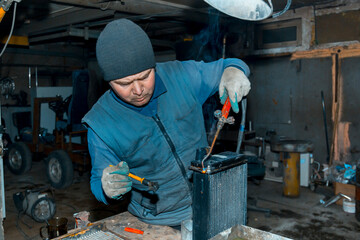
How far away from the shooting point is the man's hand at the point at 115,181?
1.38 m

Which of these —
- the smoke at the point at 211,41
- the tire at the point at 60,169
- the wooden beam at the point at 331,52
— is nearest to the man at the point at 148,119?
the tire at the point at 60,169

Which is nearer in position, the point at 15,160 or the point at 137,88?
the point at 137,88

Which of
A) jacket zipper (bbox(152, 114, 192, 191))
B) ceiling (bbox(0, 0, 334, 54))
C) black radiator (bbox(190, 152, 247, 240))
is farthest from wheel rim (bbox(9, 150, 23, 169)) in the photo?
black radiator (bbox(190, 152, 247, 240))

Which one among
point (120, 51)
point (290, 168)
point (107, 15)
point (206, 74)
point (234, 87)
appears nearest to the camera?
point (120, 51)

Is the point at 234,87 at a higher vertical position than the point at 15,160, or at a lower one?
higher

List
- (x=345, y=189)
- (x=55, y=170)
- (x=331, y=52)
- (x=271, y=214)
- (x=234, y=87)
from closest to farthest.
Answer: (x=234, y=87) → (x=271, y=214) → (x=345, y=189) → (x=331, y=52) → (x=55, y=170)

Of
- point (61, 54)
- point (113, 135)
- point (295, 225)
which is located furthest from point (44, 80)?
point (113, 135)

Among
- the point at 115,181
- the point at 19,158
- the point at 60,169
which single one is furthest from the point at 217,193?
the point at 19,158

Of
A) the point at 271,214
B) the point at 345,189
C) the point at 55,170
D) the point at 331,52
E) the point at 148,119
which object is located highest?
the point at 331,52

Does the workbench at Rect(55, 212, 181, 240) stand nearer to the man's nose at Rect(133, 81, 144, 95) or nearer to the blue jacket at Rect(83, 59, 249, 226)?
the blue jacket at Rect(83, 59, 249, 226)

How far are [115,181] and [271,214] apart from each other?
3.52 m

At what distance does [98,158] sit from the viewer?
1.59 metres

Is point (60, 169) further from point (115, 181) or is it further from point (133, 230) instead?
point (115, 181)

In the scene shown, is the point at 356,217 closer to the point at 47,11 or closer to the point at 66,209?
the point at 66,209
